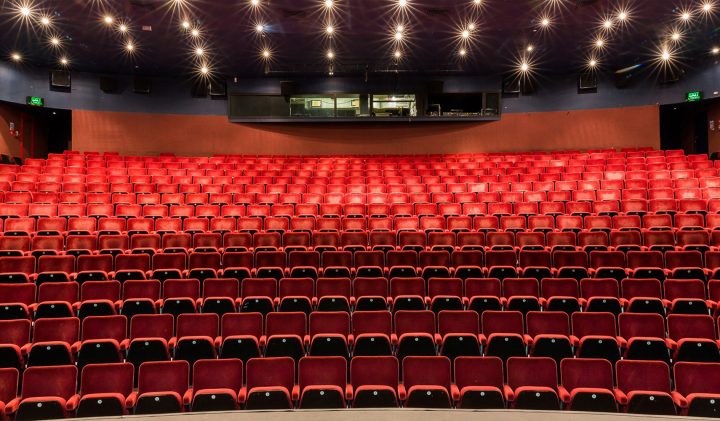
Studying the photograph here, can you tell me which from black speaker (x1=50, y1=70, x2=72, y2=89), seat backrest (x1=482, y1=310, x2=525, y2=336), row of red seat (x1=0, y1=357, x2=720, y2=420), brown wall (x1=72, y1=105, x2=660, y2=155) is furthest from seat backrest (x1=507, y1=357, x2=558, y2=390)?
black speaker (x1=50, y1=70, x2=72, y2=89)

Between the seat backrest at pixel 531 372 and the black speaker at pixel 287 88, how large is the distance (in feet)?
14.8

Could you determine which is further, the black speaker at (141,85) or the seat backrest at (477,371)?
the black speaker at (141,85)

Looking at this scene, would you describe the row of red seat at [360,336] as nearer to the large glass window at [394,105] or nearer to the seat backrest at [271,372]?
the seat backrest at [271,372]

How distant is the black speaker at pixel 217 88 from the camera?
18.7 feet

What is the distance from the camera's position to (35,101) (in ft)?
16.8

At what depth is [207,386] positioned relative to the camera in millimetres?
1652

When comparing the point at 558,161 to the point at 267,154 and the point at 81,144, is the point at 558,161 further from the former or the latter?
the point at 81,144

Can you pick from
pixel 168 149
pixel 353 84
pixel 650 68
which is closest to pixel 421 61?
pixel 353 84

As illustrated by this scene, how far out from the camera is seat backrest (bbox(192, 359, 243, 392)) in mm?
1652

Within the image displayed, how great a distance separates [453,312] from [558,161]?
3.06 m

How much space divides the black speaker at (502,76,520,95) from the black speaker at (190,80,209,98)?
3222 millimetres

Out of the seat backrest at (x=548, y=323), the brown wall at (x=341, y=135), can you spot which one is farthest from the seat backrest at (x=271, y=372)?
the brown wall at (x=341, y=135)

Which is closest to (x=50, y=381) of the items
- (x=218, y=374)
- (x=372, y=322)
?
(x=218, y=374)

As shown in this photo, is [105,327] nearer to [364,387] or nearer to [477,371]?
[364,387]
